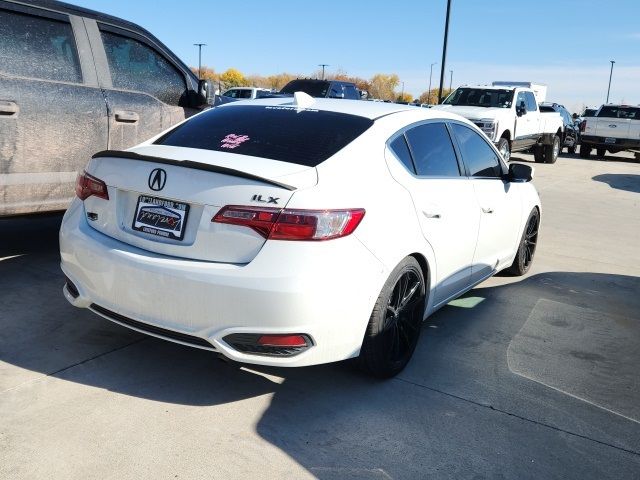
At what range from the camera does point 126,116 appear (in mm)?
5273

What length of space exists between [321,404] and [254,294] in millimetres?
792

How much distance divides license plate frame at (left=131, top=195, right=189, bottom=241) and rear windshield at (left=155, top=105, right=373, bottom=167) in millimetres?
507

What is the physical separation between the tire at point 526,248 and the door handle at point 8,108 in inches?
166

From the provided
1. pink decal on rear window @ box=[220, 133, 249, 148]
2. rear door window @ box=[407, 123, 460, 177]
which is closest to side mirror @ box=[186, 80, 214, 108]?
pink decal on rear window @ box=[220, 133, 249, 148]

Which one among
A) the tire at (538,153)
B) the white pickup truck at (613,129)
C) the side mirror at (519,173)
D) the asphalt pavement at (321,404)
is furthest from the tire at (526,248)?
the white pickup truck at (613,129)

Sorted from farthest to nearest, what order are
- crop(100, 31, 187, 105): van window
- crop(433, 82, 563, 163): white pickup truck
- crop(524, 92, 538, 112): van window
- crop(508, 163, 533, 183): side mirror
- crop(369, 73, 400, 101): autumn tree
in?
crop(369, 73, 400, 101): autumn tree
crop(524, 92, 538, 112): van window
crop(433, 82, 563, 163): white pickup truck
crop(100, 31, 187, 105): van window
crop(508, 163, 533, 183): side mirror

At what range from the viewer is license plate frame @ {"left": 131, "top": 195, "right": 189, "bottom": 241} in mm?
3057

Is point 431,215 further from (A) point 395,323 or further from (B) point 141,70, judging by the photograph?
(B) point 141,70

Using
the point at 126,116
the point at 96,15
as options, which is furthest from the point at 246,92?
the point at 126,116

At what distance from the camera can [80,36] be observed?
16.7 feet

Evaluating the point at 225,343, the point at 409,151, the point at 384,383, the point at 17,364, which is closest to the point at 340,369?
the point at 384,383

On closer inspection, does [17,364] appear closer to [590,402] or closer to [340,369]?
[340,369]

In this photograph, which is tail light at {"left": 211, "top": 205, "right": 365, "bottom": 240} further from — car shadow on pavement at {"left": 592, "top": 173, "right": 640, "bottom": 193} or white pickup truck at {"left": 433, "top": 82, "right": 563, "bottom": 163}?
car shadow on pavement at {"left": 592, "top": 173, "right": 640, "bottom": 193}

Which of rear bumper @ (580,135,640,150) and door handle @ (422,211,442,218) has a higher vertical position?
rear bumper @ (580,135,640,150)
